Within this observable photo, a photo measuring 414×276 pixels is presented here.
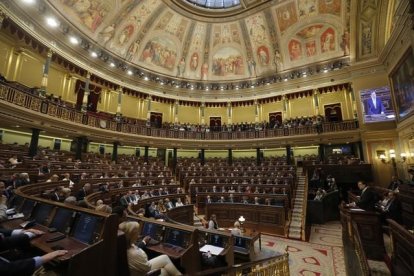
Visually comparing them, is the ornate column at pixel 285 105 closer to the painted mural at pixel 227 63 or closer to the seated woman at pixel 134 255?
the painted mural at pixel 227 63

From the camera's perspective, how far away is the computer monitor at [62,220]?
8.60 ft

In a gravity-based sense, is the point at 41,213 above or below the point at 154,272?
above

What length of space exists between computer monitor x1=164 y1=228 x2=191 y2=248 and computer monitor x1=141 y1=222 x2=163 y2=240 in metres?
0.17

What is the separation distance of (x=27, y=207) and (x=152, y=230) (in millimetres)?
2077

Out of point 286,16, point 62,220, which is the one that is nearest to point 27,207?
point 62,220

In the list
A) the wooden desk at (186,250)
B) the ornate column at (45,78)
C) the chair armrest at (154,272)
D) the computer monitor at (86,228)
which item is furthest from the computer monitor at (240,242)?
the ornate column at (45,78)

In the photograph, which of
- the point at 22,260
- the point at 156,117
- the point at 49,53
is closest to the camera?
the point at 22,260

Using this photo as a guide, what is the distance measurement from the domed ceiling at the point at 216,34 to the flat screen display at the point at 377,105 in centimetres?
489

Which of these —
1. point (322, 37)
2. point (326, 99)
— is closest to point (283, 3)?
point (322, 37)

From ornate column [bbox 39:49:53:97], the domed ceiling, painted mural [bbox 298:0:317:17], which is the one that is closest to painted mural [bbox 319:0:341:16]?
the domed ceiling

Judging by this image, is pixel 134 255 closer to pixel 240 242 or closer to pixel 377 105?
pixel 240 242

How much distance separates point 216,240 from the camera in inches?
150

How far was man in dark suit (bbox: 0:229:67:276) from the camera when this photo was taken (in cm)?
143

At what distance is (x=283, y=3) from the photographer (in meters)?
16.1
